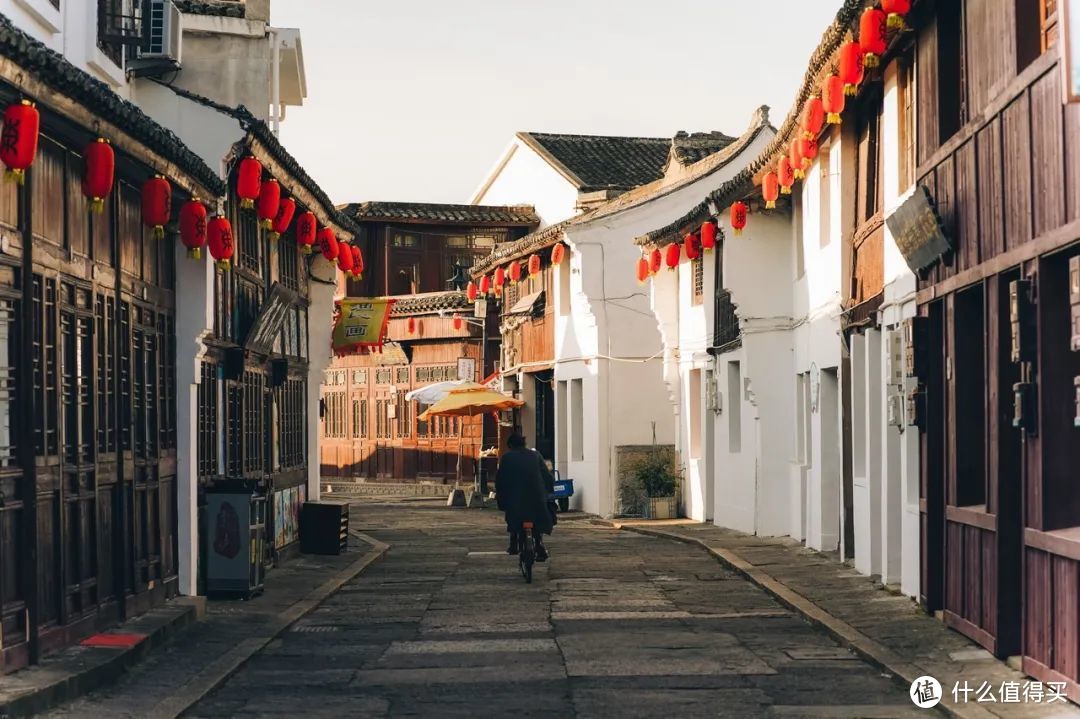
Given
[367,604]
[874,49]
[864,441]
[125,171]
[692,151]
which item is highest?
[692,151]

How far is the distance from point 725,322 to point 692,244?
4.67 feet

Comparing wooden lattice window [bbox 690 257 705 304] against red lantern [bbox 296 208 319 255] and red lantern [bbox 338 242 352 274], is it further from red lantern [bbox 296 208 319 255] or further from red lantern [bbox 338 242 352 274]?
red lantern [bbox 296 208 319 255]

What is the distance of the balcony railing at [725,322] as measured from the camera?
26.8 meters

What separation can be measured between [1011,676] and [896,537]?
563 centimetres

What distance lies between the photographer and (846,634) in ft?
45.1

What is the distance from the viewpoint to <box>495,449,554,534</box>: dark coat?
20.5 metres

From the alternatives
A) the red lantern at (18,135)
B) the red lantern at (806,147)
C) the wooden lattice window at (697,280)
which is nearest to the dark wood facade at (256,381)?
the red lantern at (806,147)

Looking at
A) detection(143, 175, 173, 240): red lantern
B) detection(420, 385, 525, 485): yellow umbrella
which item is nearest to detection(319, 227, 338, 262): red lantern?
detection(143, 175, 173, 240): red lantern

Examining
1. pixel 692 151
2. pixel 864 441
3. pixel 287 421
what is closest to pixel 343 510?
pixel 287 421

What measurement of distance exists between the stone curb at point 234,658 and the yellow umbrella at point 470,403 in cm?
1693

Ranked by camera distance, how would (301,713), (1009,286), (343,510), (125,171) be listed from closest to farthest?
(301,713)
(1009,286)
(125,171)
(343,510)

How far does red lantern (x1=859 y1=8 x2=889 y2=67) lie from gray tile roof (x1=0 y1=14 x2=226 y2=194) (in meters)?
5.74

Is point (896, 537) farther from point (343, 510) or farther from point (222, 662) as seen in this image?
point (343, 510)

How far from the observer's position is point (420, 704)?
10938mm
